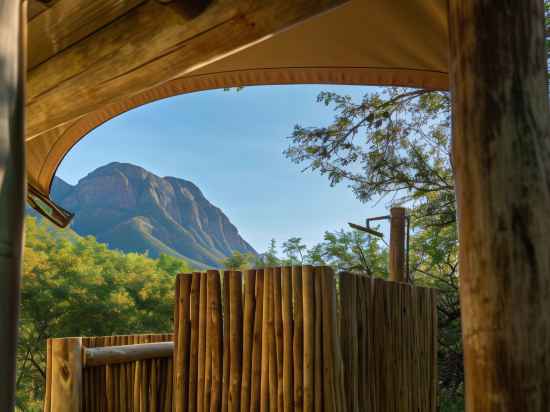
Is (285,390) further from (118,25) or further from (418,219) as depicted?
(418,219)

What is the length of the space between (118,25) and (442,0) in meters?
1.51

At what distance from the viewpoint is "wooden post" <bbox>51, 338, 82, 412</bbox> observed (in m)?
2.96

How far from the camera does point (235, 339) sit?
2496 mm

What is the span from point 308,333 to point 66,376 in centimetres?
148

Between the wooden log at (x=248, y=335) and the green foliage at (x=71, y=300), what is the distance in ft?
53.1

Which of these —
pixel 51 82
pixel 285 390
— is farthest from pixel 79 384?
pixel 51 82

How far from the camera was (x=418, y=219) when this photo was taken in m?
12.5

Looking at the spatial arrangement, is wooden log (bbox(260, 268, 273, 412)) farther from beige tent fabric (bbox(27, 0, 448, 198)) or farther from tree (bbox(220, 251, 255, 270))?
tree (bbox(220, 251, 255, 270))

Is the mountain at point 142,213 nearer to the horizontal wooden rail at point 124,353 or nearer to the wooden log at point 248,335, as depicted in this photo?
the horizontal wooden rail at point 124,353

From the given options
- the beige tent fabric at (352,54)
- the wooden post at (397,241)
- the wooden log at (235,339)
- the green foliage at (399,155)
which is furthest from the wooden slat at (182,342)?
the green foliage at (399,155)

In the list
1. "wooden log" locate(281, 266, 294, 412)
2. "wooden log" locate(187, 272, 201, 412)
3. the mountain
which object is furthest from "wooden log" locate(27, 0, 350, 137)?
the mountain

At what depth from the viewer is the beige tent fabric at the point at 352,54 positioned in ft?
8.23

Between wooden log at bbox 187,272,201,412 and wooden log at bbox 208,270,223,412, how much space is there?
101 mm

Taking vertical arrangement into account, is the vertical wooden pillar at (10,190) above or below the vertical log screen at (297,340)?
above
